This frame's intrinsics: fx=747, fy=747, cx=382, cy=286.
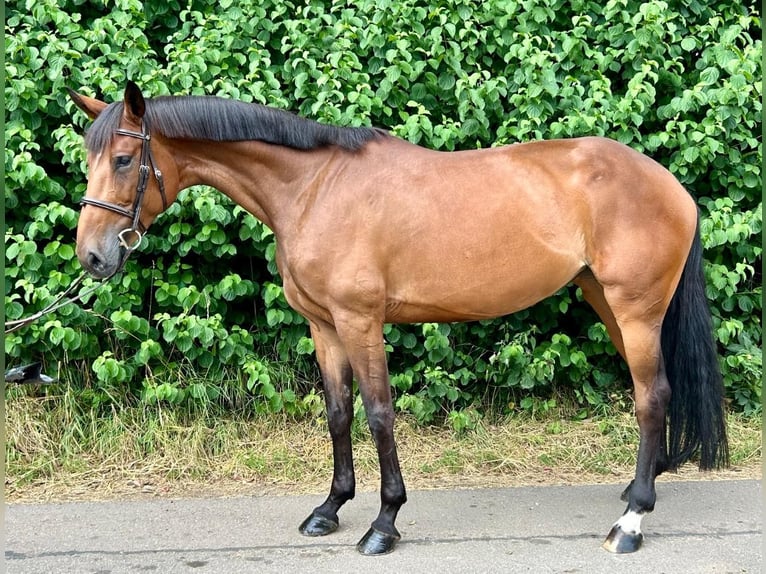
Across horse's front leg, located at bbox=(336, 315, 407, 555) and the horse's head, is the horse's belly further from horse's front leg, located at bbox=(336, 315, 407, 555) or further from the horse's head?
the horse's head

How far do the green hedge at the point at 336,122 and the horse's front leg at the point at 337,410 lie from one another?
1127 millimetres

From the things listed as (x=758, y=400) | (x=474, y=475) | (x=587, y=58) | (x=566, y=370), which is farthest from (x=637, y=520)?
(x=587, y=58)

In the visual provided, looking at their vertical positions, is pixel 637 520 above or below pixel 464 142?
below

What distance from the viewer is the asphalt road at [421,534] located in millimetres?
3340

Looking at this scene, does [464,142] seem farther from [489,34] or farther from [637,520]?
[637,520]

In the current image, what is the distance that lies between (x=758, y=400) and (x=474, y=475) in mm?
2300

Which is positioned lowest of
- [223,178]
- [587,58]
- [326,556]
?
[326,556]

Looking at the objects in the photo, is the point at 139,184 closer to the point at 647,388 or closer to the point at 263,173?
the point at 263,173

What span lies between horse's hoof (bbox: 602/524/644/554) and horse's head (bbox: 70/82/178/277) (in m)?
2.58

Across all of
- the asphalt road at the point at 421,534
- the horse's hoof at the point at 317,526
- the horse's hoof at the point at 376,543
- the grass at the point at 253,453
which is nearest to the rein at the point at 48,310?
the grass at the point at 253,453

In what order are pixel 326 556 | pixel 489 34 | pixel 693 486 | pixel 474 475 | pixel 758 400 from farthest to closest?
pixel 758 400
pixel 489 34
pixel 474 475
pixel 693 486
pixel 326 556

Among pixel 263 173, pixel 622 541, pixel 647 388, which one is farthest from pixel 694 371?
pixel 263 173

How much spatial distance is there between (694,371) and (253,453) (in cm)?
271

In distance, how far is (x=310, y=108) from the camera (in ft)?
15.8
